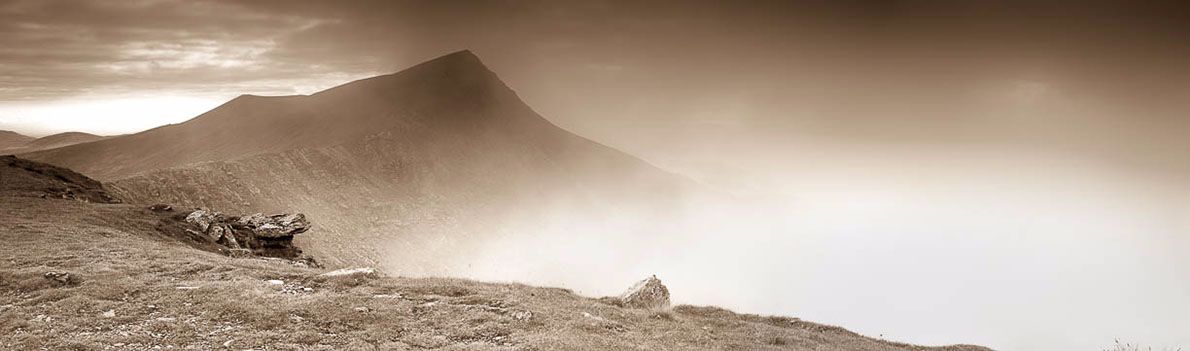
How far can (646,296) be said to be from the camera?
2641 centimetres

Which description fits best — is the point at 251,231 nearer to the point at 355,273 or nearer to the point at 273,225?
the point at 273,225

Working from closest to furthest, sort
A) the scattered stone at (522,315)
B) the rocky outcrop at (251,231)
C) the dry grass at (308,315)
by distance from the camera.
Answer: the dry grass at (308,315) → the scattered stone at (522,315) → the rocky outcrop at (251,231)

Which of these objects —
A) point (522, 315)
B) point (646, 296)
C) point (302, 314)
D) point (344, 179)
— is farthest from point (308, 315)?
point (344, 179)

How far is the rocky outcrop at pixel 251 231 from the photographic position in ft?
148

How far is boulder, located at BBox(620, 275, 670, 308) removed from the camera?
2605cm

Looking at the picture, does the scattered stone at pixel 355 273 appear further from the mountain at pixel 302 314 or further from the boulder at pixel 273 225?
the boulder at pixel 273 225

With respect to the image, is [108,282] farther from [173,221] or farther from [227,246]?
[173,221]

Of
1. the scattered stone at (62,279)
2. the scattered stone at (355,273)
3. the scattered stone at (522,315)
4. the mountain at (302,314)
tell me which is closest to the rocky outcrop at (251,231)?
the mountain at (302,314)

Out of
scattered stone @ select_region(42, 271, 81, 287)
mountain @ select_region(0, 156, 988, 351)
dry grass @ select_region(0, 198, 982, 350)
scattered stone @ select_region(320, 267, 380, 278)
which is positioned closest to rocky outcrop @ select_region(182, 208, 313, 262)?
mountain @ select_region(0, 156, 988, 351)

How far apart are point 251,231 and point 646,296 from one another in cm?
3963

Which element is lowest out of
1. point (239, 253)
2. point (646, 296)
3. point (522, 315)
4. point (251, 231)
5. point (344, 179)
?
point (239, 253)

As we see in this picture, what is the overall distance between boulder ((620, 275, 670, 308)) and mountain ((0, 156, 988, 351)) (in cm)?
76

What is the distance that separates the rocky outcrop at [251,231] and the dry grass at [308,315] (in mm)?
14519

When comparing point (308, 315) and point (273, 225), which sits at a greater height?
point (273, 225)
